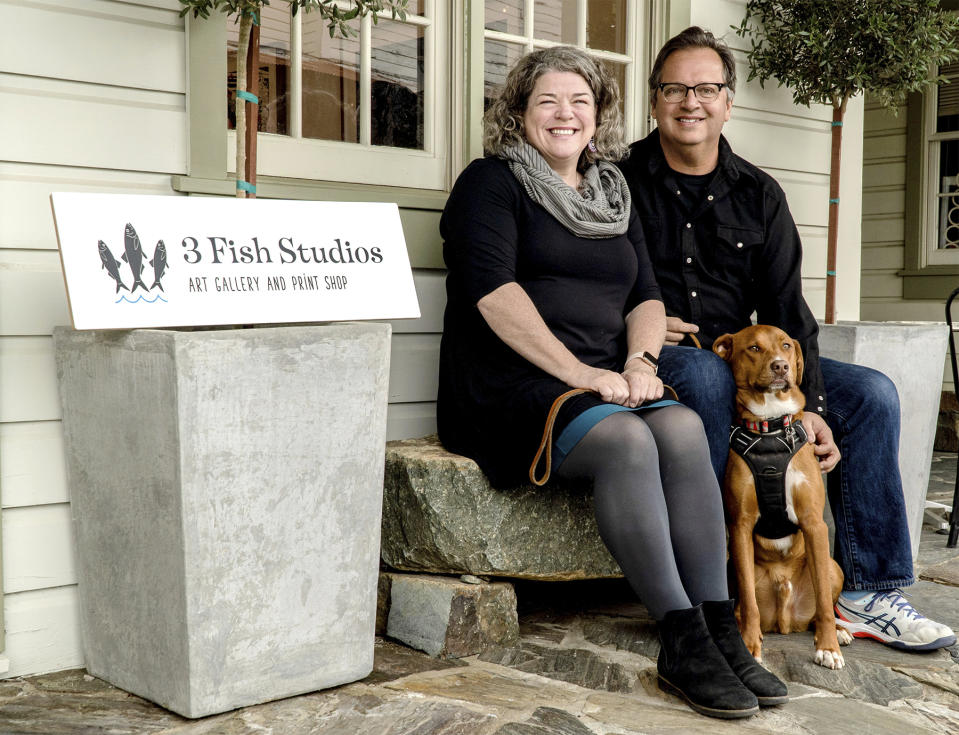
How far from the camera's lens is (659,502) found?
84.0 inches

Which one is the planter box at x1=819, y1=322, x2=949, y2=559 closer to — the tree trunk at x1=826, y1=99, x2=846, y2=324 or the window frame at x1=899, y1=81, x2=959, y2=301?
the tree trunk at x1=826, y1=99, x2=846, y2=324

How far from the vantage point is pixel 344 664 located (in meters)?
2.17

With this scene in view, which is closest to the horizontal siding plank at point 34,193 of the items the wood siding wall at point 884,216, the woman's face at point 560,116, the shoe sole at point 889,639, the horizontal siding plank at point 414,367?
the horizontal siding plank at point 414,367

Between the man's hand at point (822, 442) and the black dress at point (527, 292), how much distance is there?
20.6 inches

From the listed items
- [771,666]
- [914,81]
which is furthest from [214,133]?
[914,81]

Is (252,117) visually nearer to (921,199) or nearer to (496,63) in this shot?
(496,63)

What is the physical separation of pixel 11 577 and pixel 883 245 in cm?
611

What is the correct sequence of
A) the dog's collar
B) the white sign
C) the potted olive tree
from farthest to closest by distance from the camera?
1. the potted olive tree
2. the dog's collar
3. the white sign

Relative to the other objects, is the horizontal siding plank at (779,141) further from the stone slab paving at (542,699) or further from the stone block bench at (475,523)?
the stone slab paving at (542,699)

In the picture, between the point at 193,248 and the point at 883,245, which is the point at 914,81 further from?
the point at 883,245

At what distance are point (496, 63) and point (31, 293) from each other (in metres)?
1.61

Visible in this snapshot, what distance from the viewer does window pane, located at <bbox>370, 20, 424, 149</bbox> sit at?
9.61 ft

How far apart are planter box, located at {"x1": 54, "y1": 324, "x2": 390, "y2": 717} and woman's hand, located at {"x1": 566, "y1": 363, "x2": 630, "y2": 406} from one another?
461 millimetres

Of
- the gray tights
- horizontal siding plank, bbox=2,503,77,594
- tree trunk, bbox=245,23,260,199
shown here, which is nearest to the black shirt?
the gray tights
